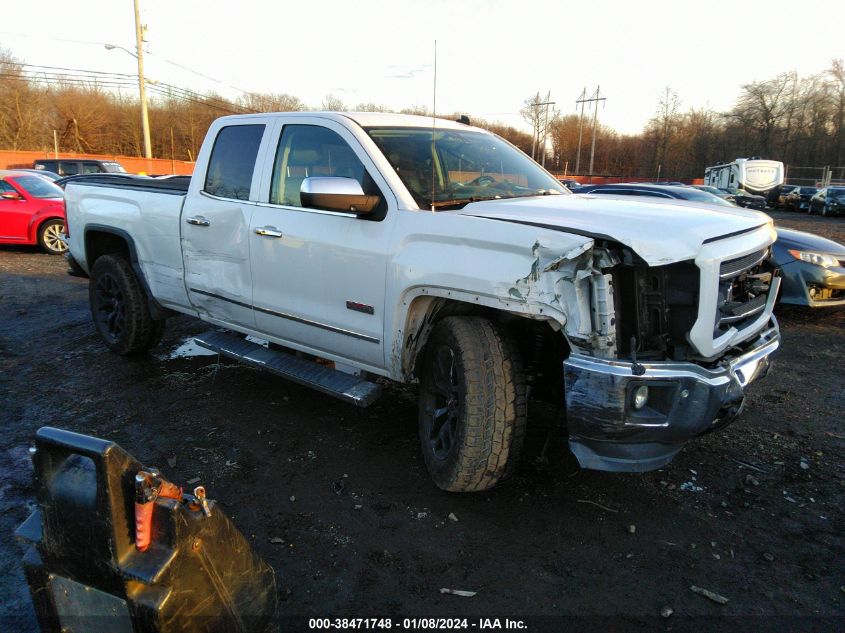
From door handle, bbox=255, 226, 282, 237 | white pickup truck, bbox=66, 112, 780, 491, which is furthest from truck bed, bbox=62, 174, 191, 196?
door handle, bbox=255, 226, 282, 237

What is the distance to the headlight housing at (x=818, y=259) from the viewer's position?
6.54 metres

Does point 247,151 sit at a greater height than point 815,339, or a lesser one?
greater

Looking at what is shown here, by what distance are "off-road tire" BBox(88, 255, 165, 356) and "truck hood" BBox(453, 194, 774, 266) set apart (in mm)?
3406

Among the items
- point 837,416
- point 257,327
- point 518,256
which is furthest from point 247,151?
point 837,416

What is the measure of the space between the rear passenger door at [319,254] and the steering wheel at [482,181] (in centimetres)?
68

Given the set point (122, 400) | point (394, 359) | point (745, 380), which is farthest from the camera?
point (122, 400)

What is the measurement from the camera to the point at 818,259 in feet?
21.5

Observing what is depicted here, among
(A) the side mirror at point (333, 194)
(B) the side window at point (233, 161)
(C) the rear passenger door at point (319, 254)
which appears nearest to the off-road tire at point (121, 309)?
(B) the side window at point (233, 161)

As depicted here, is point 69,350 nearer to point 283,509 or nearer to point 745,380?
point 283,509

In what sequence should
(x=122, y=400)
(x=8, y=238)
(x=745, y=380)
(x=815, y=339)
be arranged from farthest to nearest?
1. (x=8, y=238)
2. (x=815, y=339)
3. (x=122, y=400)
4. (x=745, y=380)

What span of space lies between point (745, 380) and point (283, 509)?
2.42 m

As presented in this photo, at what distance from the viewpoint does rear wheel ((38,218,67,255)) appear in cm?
1158

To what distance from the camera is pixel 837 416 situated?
4.26 metres

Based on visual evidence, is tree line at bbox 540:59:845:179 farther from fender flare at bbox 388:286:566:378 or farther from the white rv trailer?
fender flare at bbox 388:286:566:378
